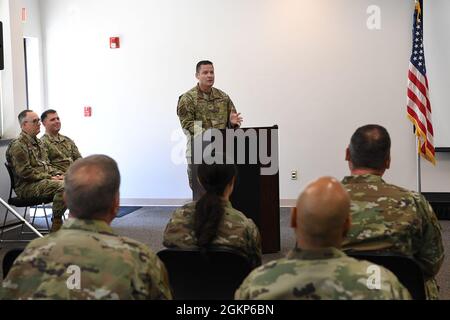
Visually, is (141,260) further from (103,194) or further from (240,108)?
(240,108)

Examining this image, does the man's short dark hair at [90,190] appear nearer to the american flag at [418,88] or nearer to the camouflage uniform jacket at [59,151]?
the camouflage uniform jacket at [59,151]

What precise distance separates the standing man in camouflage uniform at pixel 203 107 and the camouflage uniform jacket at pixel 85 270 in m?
3.97

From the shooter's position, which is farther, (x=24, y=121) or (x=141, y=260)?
(x=24, y=121)

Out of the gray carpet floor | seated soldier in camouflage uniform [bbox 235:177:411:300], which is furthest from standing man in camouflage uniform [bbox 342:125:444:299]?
the gray carpet floor

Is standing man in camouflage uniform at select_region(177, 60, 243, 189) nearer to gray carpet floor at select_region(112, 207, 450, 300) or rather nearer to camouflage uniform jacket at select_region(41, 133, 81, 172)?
gray carpet floor at select_region(112, 207, 450, 300)

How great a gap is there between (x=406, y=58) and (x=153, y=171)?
3.41 meters

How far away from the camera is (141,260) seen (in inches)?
67.6

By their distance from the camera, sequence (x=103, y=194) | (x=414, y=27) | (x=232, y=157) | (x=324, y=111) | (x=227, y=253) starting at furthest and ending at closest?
(x=324, y=111), (x=414, y=27), (x=232, y=157), (x=227, y=253), (x=103, y=194)

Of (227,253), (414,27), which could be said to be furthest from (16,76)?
(227,253)

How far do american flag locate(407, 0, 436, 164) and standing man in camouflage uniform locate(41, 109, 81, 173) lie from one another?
12.3 feet

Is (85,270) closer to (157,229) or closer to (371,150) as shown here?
(371,150)

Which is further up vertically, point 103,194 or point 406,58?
point 406,58

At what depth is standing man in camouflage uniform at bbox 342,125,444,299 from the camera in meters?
2.31
